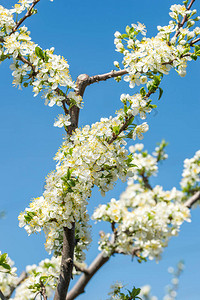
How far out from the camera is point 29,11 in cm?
322

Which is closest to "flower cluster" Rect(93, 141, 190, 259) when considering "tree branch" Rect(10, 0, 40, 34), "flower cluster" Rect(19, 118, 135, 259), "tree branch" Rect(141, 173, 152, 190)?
"tree branch" Rect(141, 173, 152, 190)

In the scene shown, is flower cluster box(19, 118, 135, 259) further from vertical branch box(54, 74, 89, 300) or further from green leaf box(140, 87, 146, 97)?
green leaf box(140, 87, 146, 97)

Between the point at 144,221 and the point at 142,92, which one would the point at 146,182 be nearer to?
the point at 144,221

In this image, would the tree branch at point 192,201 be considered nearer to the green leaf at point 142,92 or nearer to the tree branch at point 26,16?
the green leaf at point 142,92

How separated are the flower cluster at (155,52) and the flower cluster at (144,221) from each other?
71.0 inches

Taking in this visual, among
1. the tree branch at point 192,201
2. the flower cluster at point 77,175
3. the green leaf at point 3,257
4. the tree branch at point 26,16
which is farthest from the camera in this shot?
the tree branch at point 192,201

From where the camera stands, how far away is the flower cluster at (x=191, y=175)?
7031mm

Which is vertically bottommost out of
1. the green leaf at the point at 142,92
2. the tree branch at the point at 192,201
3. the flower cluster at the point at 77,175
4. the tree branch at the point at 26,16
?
the flower cluster at the point at 77,175

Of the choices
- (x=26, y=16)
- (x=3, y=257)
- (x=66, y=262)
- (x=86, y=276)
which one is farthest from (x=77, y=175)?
(x=86, y=276)

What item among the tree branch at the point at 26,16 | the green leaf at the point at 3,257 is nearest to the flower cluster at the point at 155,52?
the tree branch at the point at 26,16

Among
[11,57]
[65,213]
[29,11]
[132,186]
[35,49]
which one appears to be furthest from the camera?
[132,186]

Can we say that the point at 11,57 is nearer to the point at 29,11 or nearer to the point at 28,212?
the point at 29,11

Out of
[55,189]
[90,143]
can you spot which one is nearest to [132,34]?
[90,143]

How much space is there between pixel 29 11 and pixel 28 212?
5.95 feet
